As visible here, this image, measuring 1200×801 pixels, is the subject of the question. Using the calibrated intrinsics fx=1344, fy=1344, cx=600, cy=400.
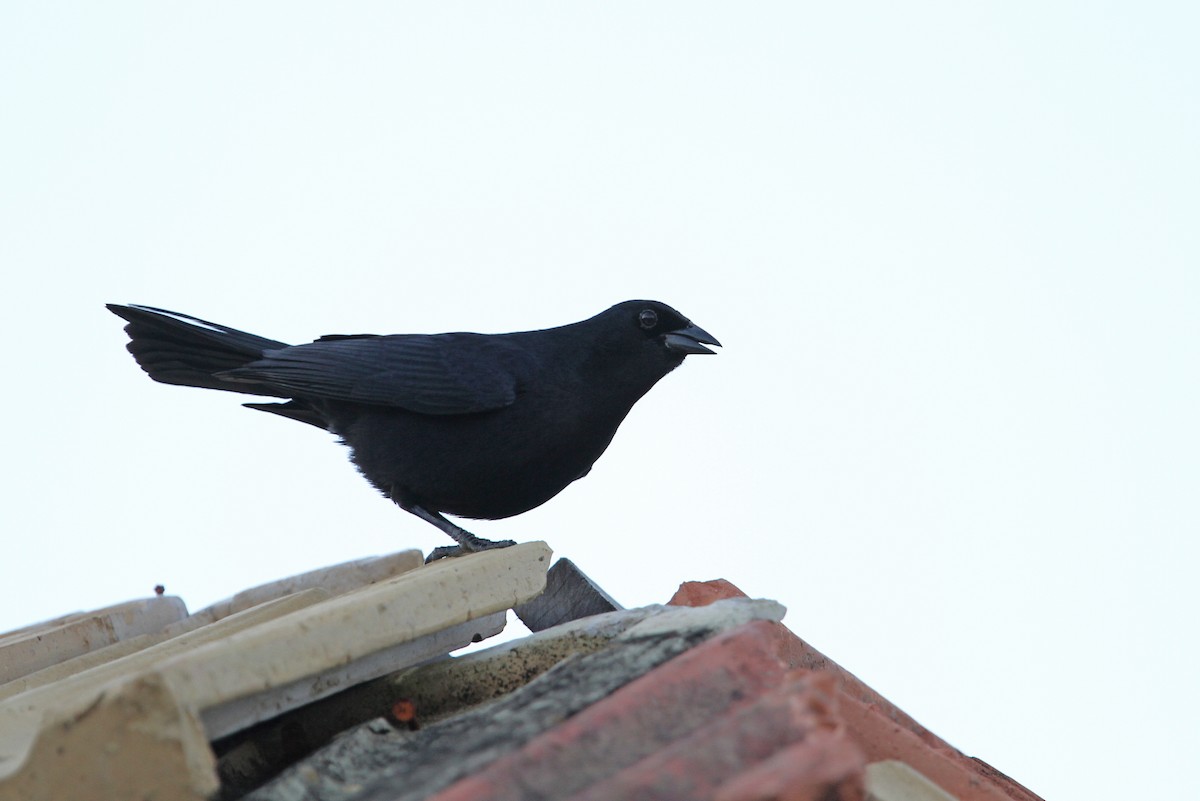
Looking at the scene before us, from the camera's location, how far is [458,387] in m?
5.04

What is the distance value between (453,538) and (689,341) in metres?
1.27

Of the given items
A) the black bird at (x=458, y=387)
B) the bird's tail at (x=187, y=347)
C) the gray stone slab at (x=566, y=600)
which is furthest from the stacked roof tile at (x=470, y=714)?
the bird's tail at (x=187, y=347)

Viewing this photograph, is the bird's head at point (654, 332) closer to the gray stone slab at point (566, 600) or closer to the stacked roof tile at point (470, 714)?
the gray stone slab at point (566, 600)

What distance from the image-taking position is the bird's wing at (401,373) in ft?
16.5

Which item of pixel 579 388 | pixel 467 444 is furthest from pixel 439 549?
pixel 579 388

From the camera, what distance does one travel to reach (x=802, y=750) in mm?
1613

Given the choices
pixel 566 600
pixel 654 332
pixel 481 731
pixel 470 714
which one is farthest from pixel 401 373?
pixel 481 731

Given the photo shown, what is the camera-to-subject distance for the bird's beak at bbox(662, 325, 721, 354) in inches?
213

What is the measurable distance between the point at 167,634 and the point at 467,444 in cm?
161

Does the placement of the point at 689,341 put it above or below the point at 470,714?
above

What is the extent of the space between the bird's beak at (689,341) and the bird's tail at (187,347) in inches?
61.5

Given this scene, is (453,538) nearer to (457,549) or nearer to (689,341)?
(457,549)

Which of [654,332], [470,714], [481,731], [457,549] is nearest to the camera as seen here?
[481,731]

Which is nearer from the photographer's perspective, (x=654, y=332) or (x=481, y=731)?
(x=481, y=731)
